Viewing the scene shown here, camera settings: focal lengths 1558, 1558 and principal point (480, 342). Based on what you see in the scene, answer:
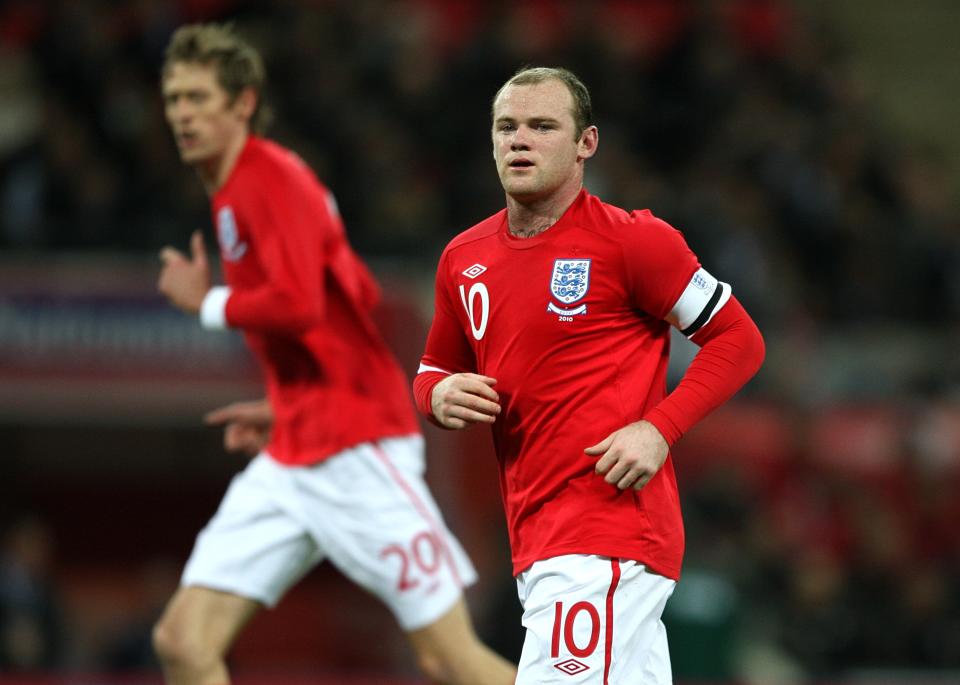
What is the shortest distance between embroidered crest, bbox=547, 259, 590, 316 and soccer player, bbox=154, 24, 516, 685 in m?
1.31

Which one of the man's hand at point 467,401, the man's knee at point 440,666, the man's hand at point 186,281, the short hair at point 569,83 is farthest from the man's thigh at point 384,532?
the short hair at point 569,83

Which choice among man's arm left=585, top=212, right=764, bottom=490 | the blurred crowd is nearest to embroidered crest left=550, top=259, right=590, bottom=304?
man's arm left=585, top=212, right=764, bottom=490

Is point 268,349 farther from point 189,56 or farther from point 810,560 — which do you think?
point 810,560

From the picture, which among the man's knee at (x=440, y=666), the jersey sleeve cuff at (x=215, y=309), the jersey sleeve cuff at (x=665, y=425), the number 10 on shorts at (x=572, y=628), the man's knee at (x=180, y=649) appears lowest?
the man's knee at (x=440, y=666)

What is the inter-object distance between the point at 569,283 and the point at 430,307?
248 inches

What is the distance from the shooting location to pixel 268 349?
5.38 m

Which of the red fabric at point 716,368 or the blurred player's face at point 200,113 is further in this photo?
the blurred player's face at point 200,113

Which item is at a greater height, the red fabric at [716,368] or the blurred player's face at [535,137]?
the blurred player's face at [535,137]

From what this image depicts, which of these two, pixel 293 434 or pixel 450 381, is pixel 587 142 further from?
pixel 293 434

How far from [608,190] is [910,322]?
2636 mm

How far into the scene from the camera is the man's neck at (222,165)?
5.37 m

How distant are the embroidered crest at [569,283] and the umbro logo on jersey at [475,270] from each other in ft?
0.69

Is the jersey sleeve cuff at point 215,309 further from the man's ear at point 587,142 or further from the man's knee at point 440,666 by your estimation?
the man's ear at point 587,142

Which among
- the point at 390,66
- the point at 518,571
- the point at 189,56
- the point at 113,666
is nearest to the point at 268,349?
the point at 189,56
